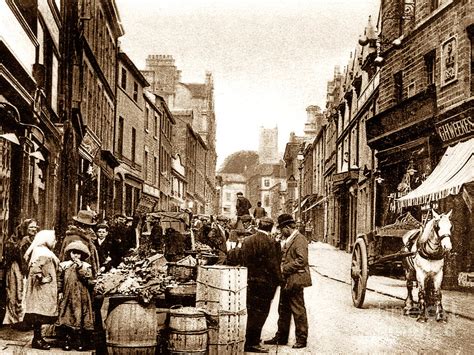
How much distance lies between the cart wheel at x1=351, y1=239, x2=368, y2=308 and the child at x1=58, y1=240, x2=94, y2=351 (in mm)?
5069

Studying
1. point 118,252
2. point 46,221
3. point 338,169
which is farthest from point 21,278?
Result: point 338,169

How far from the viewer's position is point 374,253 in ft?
39.9

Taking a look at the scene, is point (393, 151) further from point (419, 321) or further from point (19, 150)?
point (19, 150)

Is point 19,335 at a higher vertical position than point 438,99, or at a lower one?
lower

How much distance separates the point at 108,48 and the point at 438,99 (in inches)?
354

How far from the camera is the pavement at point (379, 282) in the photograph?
1161 centimetres

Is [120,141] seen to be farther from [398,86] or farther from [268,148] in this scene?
[268,148]

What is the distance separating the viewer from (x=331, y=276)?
17.7 meters

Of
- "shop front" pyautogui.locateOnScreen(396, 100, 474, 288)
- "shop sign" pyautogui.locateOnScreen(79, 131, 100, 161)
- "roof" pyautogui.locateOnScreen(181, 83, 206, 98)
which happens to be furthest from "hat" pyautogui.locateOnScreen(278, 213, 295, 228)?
"roof" pyautogui.locateOnScreen(181, 83, 206, 98)

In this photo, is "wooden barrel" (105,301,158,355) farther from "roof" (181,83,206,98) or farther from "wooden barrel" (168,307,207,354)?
"roof" (181,83,206,98)

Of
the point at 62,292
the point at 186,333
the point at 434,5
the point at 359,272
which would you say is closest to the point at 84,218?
the point at 62,292

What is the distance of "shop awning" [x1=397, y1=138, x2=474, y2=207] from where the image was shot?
1205cm

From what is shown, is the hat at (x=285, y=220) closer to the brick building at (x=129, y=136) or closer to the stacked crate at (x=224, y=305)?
the stacked crate at (x=224, y=305)

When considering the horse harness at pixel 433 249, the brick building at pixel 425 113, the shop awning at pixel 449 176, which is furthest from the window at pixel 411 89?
the horse harness at pixel 433 249
